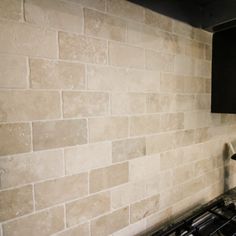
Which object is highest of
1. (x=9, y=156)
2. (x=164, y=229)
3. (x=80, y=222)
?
(x=9, y=156)

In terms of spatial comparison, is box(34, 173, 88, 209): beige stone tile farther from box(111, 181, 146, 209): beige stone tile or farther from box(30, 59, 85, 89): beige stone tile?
box(30, 59, 85, 89): beige stone tile

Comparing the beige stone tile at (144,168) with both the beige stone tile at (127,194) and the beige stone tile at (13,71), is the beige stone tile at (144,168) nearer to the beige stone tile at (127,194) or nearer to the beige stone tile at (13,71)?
the beige stone tile at (127,194)

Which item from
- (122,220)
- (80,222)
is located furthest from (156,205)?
(80,222)

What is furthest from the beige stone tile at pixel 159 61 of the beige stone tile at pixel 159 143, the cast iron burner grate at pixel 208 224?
the cast iron burner grate at pixel 208 224

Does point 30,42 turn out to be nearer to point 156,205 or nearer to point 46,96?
point 46,96

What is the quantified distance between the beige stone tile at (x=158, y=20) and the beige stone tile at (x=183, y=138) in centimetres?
56

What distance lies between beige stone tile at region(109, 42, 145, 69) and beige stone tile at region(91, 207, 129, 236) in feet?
2.17

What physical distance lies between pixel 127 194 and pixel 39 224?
40 centimetres

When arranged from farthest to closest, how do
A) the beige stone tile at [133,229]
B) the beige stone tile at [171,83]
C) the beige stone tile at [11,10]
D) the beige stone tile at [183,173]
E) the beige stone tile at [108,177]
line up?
the beige stone tile at [183,173] → the beige stone tile at [171,83] → the beige stone tile at [133,229] → the beige stone tile at [108,177] → the beige stone tile at [11,10]

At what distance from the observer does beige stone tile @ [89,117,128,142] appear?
81 centimetres

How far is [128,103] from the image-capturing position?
905 mm

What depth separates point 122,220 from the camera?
93cm

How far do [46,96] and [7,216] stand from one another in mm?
403

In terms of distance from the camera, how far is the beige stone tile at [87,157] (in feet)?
2.48
